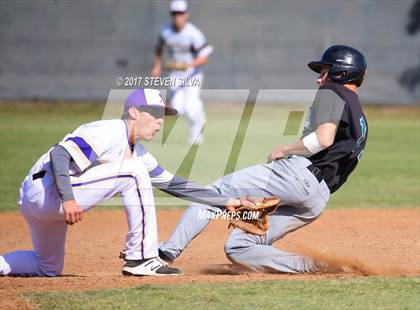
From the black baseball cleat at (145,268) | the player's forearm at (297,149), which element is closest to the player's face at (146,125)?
the black baseball cleat at (145,268)

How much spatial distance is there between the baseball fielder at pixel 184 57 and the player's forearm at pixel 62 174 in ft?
36.3

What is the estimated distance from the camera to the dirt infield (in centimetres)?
659

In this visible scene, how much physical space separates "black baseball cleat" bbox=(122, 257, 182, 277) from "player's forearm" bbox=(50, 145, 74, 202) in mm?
809

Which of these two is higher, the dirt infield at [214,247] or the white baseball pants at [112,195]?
the white baseball pants at [112,195]

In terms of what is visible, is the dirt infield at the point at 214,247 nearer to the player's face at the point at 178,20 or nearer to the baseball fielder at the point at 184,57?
the baseball fielder at the point at 184,57

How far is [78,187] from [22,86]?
19.0 meters

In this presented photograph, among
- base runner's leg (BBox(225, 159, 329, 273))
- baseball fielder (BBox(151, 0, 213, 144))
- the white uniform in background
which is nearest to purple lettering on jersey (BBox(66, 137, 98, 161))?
base runner's leg (BBox(225, 159, 329, 273))

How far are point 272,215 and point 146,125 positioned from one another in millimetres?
1396

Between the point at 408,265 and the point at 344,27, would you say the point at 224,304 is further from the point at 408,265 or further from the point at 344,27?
the point at 344,27

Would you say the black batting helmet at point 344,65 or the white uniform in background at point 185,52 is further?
the white uniform in background at point 185,52

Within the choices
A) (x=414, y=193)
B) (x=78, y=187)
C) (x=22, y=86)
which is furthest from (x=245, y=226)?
(x=22, y=86)

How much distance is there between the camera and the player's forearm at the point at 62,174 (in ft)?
20.2

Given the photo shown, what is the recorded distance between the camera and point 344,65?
6.92 meters

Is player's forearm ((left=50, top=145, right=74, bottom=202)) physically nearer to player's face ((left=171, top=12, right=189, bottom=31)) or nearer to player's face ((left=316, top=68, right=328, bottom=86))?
player's face ((left=316, top=68, right=328, bottom=86))
